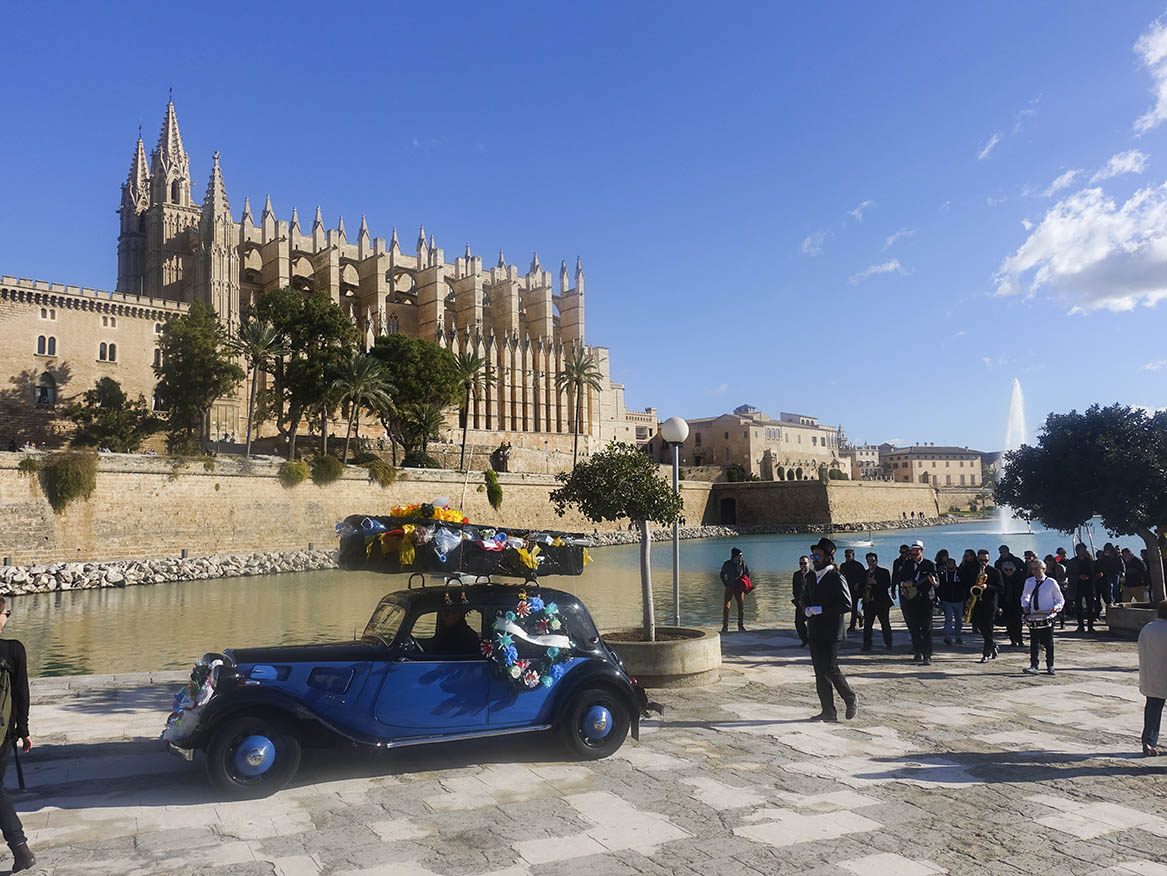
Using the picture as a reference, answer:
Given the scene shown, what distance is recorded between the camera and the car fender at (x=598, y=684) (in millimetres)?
6461

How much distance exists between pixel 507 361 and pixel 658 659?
65672 mm

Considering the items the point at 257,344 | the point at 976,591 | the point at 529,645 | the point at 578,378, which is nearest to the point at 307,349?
the point at 257,344

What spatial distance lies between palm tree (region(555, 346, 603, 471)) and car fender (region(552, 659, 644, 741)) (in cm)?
6750

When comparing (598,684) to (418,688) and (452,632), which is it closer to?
(452,632)

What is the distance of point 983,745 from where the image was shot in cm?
675

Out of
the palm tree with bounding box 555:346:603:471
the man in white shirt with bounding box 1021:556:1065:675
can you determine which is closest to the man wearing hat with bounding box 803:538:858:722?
the man in white shirt with bounding box 1021:556:1065:675

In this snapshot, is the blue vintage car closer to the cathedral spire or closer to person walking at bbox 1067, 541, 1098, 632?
person walking at bbox 1067, 541, 1098, 632

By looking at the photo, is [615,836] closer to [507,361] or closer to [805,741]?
[805,741]

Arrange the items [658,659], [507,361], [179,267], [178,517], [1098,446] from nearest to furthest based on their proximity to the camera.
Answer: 1. [658,659]
2. [1098,446]
3. [178,517]
4. [179,267]
5. [507,361]

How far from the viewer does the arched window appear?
157 feet

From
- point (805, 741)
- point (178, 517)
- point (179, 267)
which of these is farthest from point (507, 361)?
point (805, 741)

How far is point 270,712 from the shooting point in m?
5.65

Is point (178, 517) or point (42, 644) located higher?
point (178, 517)

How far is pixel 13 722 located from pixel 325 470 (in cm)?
3754
